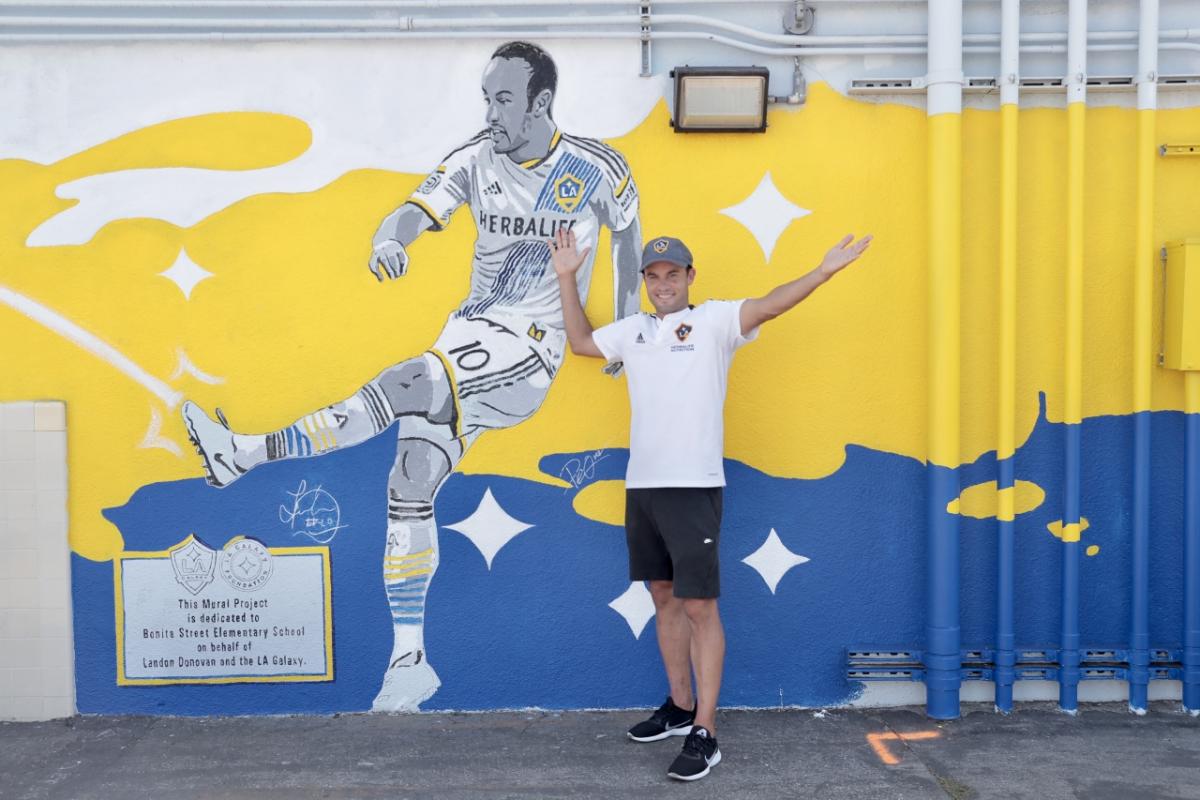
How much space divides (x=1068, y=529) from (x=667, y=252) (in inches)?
80.6

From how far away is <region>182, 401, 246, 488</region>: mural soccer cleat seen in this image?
4.40m

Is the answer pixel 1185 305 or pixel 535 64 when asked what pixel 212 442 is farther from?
pixel 1185 305

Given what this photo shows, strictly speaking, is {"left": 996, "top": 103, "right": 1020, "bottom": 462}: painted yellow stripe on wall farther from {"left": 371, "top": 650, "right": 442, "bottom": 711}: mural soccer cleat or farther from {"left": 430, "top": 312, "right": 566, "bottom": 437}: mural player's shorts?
{"left": 371, "top": 650, "right": 442, "bottom": 711}: mural soccer cleat

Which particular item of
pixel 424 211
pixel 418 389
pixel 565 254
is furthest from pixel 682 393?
pixel 424 211

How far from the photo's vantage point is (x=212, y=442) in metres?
4.41

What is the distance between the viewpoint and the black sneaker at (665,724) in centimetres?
415

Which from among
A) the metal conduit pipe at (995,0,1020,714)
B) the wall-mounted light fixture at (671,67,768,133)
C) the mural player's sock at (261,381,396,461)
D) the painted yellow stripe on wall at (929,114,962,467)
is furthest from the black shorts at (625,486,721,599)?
the wall-mounted light fixture at (671,67,768,133)

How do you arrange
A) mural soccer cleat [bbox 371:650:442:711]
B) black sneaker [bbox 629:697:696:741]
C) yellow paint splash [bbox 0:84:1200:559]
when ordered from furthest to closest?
mural soccer cleat [bbox 371:650:442:711]
yellow paint splash [bbox 0:84:1200:559]
black sneaker [bbox 629:697:696:741]

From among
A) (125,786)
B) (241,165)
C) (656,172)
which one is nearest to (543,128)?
(656,172)

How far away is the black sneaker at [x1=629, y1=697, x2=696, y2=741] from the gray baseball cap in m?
1.77

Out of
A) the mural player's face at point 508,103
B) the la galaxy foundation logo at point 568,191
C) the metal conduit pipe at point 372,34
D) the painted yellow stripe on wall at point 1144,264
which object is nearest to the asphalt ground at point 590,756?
the painted yellow stripe on wall at point 1144,264

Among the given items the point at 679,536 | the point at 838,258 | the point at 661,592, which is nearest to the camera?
the point at 838,258

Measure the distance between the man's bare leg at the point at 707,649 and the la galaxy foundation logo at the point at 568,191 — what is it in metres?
1.71
